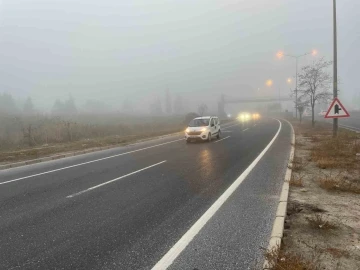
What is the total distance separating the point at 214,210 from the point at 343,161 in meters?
6.83

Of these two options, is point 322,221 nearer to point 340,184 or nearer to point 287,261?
point 287,261

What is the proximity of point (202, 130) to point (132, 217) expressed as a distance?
46.8ft

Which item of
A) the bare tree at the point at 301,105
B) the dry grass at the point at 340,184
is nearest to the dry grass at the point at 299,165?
the dry grass at the point at 340,184

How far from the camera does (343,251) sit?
11.8 feet

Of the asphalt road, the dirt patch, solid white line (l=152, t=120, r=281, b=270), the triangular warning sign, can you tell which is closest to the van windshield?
the triangular warning sign

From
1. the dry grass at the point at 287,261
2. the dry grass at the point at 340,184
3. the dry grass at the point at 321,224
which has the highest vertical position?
the dry grass at the point at 287,261

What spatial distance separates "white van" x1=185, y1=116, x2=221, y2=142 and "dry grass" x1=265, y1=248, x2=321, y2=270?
50.9ft

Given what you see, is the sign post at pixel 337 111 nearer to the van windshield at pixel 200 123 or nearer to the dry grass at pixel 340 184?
the dry grass at pixel 340 184

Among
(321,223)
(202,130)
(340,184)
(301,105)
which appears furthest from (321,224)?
(301,105)

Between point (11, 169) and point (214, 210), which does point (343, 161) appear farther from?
point (11, 169)

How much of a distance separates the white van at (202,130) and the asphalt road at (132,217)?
9.47m

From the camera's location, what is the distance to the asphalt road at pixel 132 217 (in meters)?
3.68

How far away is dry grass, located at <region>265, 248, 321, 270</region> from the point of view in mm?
3090

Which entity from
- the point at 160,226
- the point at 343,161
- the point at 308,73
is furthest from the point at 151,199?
the point at 308,73
